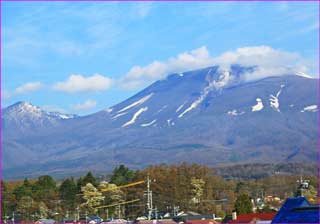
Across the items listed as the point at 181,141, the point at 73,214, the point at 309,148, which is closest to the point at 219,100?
the point at 181,141

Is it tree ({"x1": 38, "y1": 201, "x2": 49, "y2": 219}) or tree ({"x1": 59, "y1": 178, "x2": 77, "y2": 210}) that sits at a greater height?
tree ({"x1": 59, "y1": 178, "x2": 77, "y2": 210})

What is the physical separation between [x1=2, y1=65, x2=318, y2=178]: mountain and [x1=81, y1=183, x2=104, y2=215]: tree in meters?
63.8

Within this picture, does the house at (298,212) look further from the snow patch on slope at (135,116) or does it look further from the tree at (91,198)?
the snow patch on slope at (135,116)

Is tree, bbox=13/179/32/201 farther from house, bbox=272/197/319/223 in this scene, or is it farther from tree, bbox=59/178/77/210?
house, bbox=272/197/319/223

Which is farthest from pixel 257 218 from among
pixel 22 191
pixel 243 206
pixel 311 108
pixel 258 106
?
pixel 258 106

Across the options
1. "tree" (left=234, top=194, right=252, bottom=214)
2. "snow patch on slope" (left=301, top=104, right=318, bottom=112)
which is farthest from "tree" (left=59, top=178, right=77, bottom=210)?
"snow patch on slope" (left=301, top=104, right=318, bottom=112)

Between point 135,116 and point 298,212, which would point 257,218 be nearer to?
point 298,212

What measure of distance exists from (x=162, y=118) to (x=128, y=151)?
150 feet

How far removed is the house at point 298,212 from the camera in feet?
32.9

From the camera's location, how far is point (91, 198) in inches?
1863

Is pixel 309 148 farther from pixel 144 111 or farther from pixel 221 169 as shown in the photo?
pixel 144 111

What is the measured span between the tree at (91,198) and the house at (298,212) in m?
36.6

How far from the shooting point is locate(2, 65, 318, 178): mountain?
12462cm

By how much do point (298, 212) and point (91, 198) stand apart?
1484 inches
